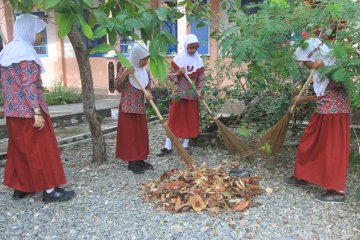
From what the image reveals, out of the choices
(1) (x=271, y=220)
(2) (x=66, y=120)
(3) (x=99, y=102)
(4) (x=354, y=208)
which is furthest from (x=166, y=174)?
(3) (x=99, y=102)

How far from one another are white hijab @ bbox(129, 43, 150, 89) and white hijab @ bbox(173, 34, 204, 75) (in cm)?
76

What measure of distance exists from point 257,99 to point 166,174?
177 centimetres

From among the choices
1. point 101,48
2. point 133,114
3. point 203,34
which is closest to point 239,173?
point 133,114

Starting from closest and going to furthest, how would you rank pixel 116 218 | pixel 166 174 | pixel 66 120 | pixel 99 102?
pixel 116 218 → pixel 166 174 → pixel 66 120 → pixel 99 102

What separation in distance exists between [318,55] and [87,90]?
7.79 feet

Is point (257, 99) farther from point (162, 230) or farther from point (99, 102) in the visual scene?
point (99, 102)

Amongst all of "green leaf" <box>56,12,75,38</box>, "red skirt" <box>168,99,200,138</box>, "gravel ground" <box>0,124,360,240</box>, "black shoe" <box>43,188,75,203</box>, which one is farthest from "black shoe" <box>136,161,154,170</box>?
"green leaf" <box>56,12,75,38</box>

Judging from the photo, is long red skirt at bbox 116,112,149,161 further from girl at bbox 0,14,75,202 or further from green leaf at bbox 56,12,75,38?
green leaf at bbox 56,12,75,38

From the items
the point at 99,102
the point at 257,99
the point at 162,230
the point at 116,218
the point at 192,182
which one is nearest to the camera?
the point at 162,230

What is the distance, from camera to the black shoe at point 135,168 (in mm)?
4016

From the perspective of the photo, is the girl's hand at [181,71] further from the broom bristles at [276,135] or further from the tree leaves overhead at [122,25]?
the tree leaves overhead at [122,25]

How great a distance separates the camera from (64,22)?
2162mm

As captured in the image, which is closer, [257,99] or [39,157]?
[39,157]

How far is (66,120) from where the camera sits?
6637 mm
